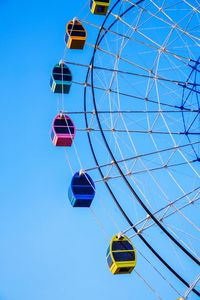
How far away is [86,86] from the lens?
21.1m

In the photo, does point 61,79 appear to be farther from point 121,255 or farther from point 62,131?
point 121,255

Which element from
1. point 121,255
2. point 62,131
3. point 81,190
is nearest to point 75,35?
point 62,131

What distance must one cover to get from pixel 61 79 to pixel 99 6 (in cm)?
392

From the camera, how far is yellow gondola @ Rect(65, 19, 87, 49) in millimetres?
21766

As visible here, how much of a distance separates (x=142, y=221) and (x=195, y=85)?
741 cm

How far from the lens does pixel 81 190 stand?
760 inches

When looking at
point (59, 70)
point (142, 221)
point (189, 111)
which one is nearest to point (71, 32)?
point (59, 70)

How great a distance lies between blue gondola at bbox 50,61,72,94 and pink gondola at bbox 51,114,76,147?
164 cm

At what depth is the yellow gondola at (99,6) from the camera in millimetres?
22742

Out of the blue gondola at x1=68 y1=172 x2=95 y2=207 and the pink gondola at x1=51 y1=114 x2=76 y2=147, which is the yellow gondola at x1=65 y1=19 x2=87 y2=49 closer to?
the pink gondola at x1=51 y1=114 x2=76 y2=147

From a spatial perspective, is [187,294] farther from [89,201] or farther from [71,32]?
[71,32]

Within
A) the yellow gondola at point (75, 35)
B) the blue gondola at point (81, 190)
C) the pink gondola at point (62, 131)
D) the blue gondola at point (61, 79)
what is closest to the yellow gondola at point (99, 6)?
the yellow gondola at point (75, 35)

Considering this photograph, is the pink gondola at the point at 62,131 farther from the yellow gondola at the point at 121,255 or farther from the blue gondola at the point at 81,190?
the yellow gondola at the point at 121,255

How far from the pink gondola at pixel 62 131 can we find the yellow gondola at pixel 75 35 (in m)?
3.29
